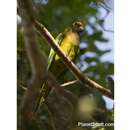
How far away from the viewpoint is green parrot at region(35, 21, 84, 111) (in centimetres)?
187

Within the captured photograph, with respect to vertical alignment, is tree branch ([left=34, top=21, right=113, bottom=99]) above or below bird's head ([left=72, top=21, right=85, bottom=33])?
below

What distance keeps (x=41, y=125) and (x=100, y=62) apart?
1.42 feet

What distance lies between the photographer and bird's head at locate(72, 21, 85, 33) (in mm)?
1937

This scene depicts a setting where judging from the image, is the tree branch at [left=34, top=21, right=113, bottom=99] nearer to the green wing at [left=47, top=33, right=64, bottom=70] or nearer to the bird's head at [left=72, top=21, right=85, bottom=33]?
the green wing at [left=47, top=33, right=64, bottom=70]

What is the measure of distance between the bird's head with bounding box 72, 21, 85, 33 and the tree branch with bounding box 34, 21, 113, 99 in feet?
0.42

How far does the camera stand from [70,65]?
1928 mm

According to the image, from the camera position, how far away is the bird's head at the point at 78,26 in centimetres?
194

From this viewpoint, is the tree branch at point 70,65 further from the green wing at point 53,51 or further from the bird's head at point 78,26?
the bird's head at point 78,26

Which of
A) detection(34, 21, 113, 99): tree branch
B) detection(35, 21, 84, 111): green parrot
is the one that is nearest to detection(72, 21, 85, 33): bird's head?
detection(35, 21, 84, 111): green parrot
